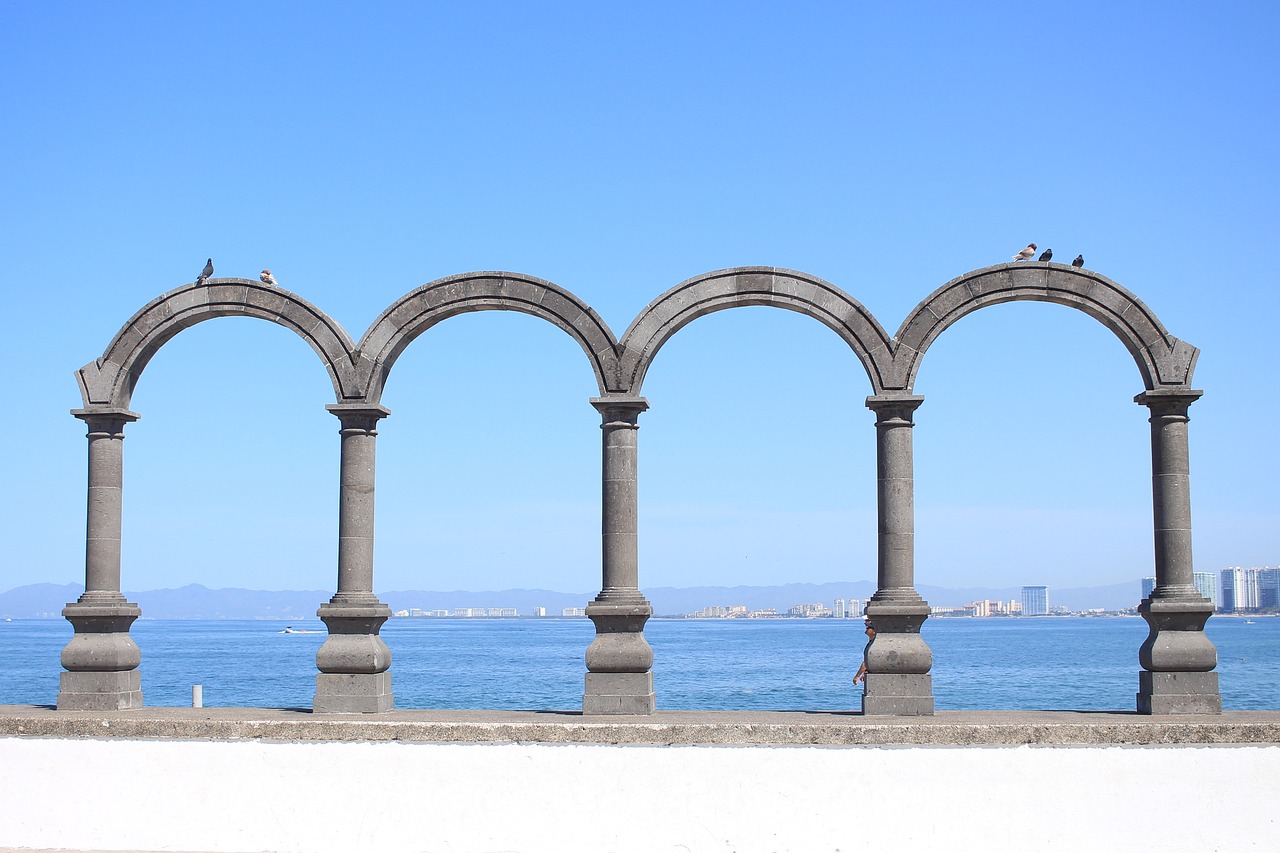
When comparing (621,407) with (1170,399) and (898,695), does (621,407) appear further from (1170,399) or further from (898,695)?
(1170,399)

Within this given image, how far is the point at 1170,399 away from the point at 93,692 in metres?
13.6

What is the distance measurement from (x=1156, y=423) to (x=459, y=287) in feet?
28.1

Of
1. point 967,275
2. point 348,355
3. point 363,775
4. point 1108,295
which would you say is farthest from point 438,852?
point 1108,295

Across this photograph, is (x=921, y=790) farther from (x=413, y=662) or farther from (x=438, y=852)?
(x=413, y=662)

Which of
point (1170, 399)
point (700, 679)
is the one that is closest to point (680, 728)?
point (1170, 399)

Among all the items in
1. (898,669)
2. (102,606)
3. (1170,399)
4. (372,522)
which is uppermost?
(1170,399)

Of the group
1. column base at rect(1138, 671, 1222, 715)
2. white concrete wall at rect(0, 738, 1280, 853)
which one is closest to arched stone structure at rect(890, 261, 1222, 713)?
column base at rect(1138, 671, 1222, 715)

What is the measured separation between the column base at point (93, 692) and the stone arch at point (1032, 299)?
10.3m

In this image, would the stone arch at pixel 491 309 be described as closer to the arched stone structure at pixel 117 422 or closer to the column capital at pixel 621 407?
the column capital at pixel 621 407

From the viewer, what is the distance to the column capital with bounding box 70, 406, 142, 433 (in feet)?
53.4

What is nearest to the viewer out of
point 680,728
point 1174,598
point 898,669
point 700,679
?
point 680,728

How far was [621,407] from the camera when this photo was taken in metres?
15.5

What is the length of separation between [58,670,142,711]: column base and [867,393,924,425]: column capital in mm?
9638

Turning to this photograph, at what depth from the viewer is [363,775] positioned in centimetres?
1356
